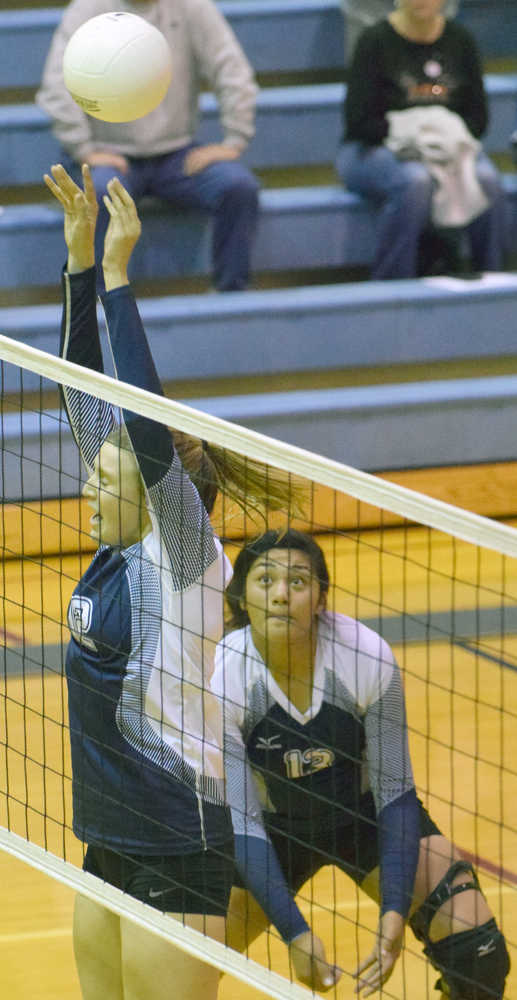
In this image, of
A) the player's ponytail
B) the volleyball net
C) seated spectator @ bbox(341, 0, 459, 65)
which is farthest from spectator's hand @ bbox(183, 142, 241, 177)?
the player's ponytail

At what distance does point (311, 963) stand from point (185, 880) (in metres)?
0.24

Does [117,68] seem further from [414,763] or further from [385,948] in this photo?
[385,948]

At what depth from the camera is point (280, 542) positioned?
2.35m

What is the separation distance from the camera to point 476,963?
221cm

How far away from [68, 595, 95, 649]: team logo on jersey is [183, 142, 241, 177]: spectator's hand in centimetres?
355

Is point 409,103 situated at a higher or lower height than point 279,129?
higher

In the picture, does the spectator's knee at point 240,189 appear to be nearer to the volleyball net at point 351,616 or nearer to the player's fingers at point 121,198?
the volleyball net at point 351,616

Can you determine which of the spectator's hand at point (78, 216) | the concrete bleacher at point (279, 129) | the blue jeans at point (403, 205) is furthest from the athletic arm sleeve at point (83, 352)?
the concrete bleacher at point (279, 129)

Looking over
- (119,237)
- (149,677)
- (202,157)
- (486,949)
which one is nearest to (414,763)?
(486,949)

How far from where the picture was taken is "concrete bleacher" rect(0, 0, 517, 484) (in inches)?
215

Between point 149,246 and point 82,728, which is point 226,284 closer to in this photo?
point 149,246

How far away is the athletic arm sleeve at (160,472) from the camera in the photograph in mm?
2051

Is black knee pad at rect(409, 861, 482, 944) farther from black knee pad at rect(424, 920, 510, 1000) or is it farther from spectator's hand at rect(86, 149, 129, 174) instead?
spectator's hand at rect(86, 149, 129, 174)

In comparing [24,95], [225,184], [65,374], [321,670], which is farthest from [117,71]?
[24,95]
